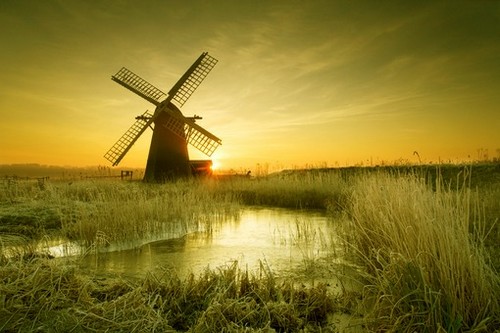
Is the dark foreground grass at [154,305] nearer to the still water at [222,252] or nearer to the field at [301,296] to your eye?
the field at [301,296]

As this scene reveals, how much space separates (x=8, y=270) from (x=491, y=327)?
477 cm

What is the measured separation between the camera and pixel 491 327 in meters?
3.17

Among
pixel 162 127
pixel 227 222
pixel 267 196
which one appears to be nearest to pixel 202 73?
pixel 162 127

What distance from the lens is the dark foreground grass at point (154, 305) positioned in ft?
10.7

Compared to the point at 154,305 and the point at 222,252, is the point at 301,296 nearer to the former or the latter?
the point at 154,305

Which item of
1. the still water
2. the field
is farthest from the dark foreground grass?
the still water

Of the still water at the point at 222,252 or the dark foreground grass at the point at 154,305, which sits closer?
the dark foreground grass at the point at 154,305

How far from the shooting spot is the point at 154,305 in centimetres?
386

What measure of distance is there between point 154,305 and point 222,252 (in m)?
3.12

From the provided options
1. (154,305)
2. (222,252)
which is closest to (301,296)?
(154,305)

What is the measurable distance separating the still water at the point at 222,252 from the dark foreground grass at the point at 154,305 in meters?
0.45

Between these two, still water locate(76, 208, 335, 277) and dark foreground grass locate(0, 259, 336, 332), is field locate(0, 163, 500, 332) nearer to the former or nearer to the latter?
dark foreground grass locate(0, 259, 336, 332)

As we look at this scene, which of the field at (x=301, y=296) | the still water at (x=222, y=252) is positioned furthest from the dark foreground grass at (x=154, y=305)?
the still water at (x=222, y=252)

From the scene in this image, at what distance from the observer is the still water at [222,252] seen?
5.88 meters
